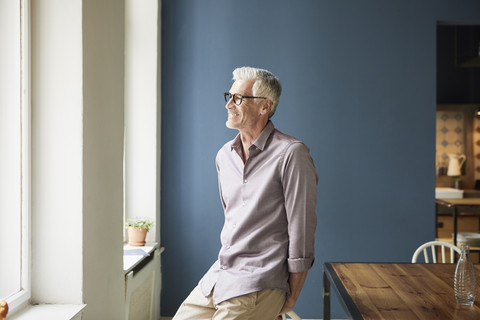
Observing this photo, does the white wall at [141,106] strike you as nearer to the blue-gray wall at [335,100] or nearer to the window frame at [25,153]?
the blue-gray wall at [335,100]

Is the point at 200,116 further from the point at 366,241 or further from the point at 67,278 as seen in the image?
the point at 67,278

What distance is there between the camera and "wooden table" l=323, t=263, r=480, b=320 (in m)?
1.72

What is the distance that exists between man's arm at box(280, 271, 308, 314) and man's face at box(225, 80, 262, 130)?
66cm

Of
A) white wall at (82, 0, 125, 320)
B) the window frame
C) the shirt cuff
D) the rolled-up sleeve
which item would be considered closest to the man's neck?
the rolled-up sleeve

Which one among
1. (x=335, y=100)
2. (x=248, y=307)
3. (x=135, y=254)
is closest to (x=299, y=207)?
(x=248, y=307)

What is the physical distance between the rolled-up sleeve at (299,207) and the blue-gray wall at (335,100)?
1865mm

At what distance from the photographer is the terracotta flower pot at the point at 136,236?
3.33 meters

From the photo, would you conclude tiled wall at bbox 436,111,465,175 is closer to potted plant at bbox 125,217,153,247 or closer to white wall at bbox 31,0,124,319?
potted plant at bbox 125,217,153,247

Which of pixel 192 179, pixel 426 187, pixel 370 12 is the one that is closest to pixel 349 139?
pixel 426 187

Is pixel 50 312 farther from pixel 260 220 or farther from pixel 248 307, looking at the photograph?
pixel 260 220

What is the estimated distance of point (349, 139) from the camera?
12.1 ft

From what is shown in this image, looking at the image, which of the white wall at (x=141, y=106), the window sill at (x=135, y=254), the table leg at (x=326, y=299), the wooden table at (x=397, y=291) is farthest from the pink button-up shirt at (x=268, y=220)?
the white wall at (x=141, y=106)

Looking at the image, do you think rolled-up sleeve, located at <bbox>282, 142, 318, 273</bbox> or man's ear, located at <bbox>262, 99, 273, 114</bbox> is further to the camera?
man's ear, located at <bbox>262, 99, 273, 114</bbox>

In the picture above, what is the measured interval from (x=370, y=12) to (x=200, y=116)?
1580mm
